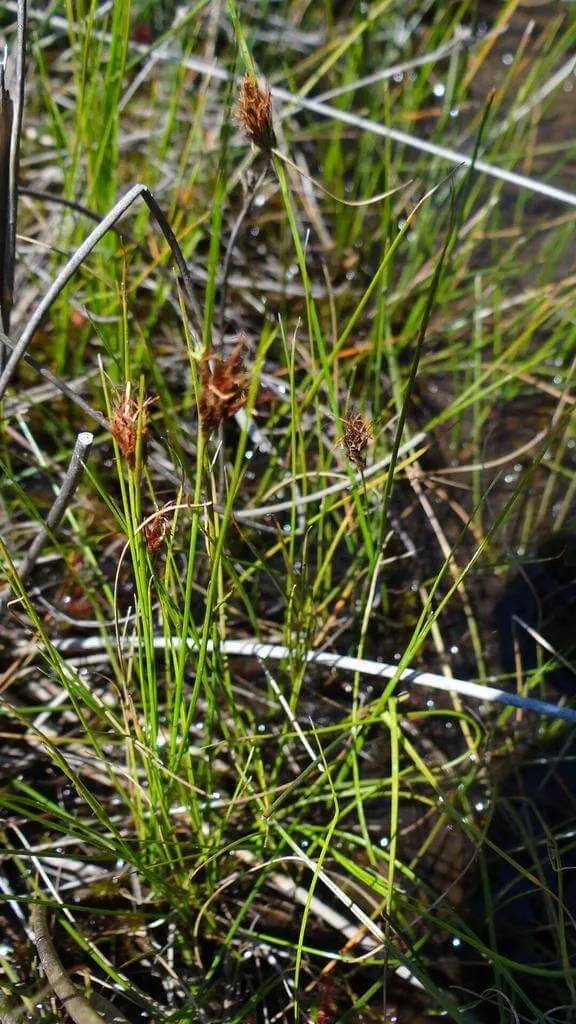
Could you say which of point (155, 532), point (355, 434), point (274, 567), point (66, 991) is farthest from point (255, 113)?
point (66, 991)

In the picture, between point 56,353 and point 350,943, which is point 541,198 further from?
point 350,943

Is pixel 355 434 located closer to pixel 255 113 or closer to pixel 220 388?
pixel 220 388

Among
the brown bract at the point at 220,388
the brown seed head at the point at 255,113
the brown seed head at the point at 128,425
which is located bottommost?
the brown seed head at the point at 128,425

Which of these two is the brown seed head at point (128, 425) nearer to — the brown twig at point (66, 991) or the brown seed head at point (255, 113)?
the brown seed head at point (255, 113)

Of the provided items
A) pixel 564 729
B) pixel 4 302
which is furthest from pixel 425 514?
pixel 4 302

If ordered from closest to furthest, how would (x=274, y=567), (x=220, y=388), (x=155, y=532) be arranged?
(x=220, y=388), (x=155, y=532), (x=274, y=567)

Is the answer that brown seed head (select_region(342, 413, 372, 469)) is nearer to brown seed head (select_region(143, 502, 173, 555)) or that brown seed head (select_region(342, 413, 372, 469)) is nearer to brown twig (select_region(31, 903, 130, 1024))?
brown seed head (select_region(143, 502, 173, 555))

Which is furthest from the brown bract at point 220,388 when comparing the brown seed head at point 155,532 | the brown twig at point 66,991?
the brown twig at point 66,991
